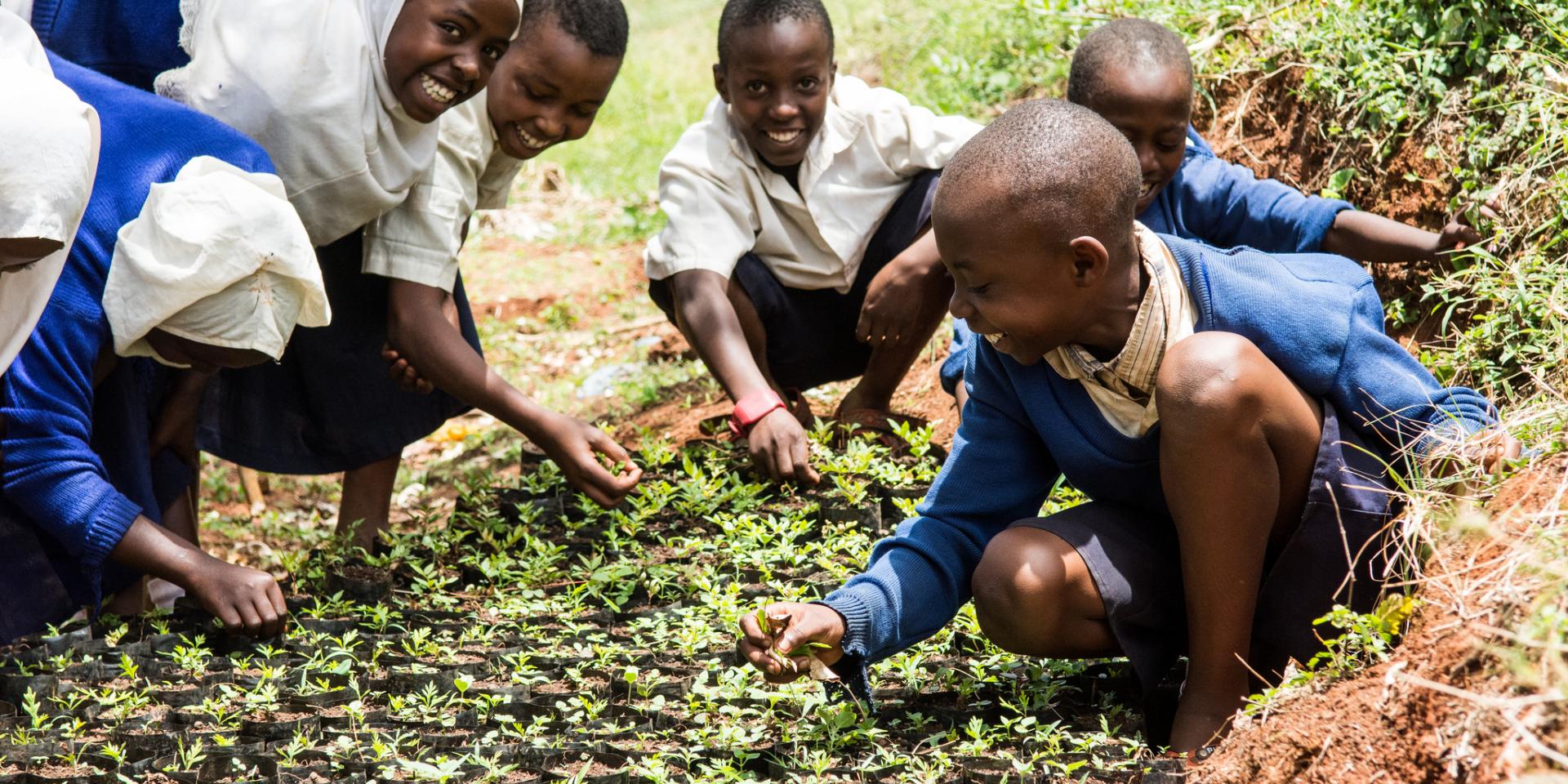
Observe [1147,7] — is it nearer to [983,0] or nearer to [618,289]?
[983,0]

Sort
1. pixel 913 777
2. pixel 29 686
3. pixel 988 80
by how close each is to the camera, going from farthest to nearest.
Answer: pixel 988 80 → pixel 29 686 → pixel 913 777

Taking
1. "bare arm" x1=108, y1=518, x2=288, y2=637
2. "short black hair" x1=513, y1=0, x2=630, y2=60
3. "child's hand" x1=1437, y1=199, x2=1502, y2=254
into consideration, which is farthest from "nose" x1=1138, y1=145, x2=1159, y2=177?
"bare arm" x1=108, y1=518, x2=288, y2=637

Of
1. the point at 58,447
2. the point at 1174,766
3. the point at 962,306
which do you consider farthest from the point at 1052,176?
the point at 58,447

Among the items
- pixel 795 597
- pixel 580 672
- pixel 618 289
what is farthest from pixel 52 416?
pixel 618 289

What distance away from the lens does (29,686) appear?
286 cm

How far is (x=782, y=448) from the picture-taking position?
11.5ft

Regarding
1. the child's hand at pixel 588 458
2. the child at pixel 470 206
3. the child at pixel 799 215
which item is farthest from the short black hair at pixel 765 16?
the child's hand at pixel 588 458

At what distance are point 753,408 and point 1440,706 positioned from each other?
6.49ft

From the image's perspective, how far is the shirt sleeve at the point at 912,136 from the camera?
412 cm

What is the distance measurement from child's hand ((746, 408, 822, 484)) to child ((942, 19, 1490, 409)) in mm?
453

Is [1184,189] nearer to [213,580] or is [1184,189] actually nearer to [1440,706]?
[1440,706]

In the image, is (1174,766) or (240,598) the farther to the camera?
(240,598)

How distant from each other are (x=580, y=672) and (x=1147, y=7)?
3393mm

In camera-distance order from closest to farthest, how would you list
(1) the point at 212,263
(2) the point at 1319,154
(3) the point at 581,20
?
(1) the point at 212,263 < (3) the point at 581,20 < (2) the point at 1319,154
